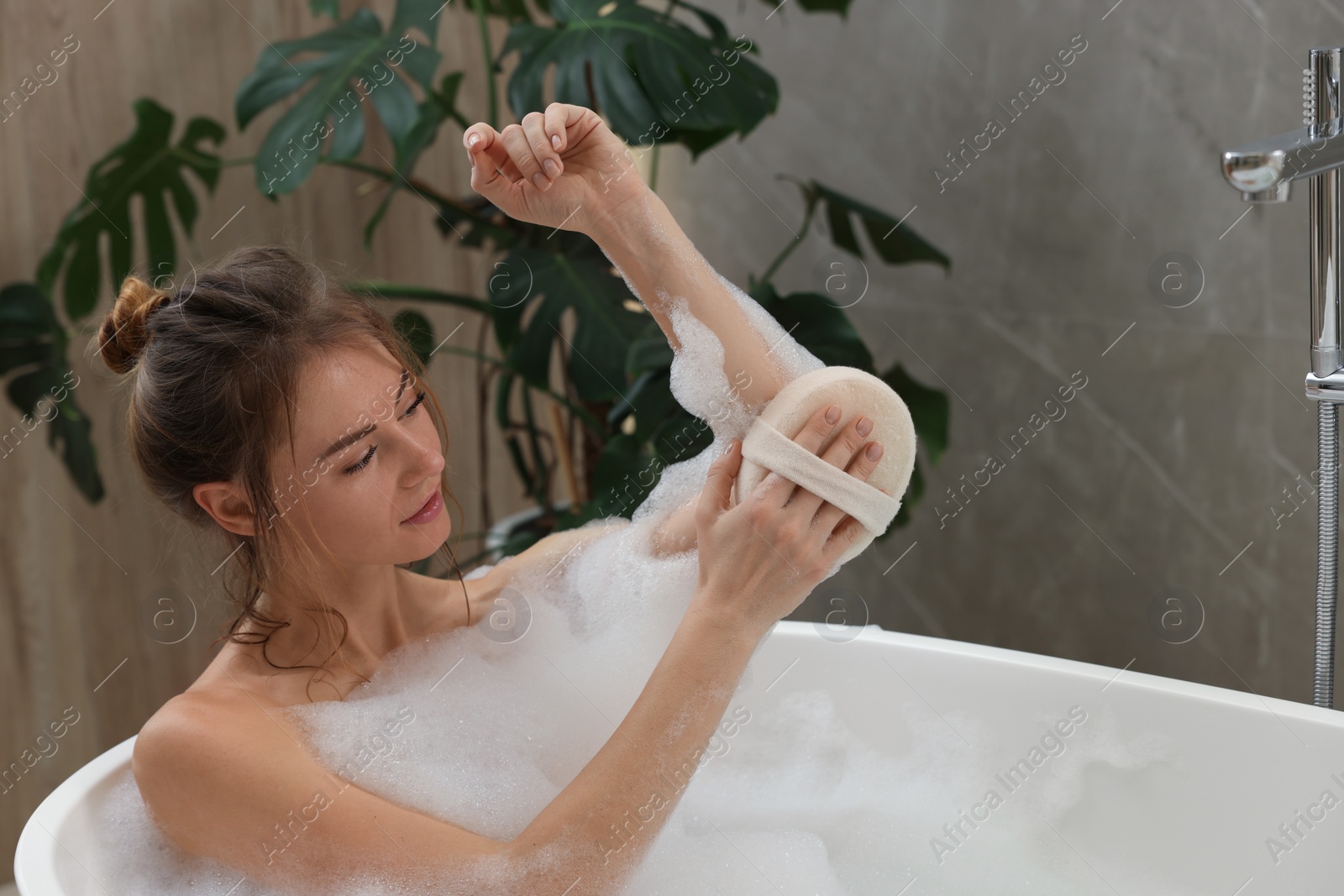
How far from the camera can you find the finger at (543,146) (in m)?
0.85

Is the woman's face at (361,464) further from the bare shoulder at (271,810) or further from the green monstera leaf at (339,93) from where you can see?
the green monstera leaf at (339,93)

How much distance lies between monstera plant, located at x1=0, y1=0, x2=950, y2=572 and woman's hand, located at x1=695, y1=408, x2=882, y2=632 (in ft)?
2.04

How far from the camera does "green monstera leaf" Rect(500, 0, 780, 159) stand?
148cm

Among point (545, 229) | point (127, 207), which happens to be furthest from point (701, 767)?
point (127, 207)

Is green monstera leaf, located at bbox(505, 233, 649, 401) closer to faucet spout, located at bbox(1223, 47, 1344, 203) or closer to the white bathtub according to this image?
the white bathtub

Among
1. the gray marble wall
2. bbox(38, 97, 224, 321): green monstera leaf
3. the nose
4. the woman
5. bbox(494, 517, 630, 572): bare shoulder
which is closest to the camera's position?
the woman

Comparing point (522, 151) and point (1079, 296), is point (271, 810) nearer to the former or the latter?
point (522, 151)

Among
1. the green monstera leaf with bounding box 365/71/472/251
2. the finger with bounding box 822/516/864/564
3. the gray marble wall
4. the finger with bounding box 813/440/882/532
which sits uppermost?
the green monstera leaf with bounding box 365/71/472/251

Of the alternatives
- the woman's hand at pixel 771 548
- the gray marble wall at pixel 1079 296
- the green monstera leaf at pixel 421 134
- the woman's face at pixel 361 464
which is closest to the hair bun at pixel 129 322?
the woman's face at pixel 361 464

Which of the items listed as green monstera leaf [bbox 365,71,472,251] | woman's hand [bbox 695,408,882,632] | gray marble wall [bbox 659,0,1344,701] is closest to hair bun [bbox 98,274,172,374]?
woman's hand [bbox 695,408,882,632]

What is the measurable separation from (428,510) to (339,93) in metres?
0.84

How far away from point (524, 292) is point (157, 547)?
3.14ft

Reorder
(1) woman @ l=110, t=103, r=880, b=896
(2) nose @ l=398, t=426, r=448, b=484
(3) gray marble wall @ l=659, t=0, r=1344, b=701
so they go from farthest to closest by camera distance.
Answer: (3) gray marble wall @ l=659, t=0, r=1344, b=701
(2) nose @ l=398, t=426, r=448, b=484
(1) woman @ l=110, t=103, r=880, b=896

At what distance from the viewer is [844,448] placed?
857mm
